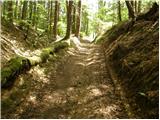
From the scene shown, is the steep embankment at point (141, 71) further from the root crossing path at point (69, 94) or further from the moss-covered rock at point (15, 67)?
the moss-covered rock at point (15, 67)

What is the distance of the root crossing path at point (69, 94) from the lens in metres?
7.81

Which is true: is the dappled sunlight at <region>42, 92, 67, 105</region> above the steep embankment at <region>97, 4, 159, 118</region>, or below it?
below

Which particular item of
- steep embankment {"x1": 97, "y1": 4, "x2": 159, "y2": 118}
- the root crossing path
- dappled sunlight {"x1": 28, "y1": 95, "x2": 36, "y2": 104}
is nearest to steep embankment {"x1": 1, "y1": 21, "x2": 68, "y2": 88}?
the root crossing path

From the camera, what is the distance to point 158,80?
8.05m

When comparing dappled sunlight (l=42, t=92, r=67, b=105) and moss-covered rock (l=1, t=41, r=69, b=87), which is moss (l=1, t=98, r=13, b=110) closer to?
moss-covered rock (l=1, t=41, r=69, b=87)

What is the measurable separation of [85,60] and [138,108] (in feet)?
26.6

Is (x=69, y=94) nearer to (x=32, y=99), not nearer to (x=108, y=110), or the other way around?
(x=32, y=99)

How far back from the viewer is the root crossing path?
Result: 7.81 metres

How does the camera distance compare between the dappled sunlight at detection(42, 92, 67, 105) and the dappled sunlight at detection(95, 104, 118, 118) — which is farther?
the dappled sunlight at detection(42, 92, 67, 105)

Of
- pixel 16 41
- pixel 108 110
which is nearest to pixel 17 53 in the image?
pixel 16 41

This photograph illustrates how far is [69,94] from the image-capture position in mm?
9438

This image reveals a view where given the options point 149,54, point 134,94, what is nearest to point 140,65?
point 149,54

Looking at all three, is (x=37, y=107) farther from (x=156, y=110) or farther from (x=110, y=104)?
(x=156, y=110)

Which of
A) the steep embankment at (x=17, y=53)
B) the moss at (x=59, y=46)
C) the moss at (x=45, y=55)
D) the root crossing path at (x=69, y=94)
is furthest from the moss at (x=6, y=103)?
the moss at (x=59, y=46)
